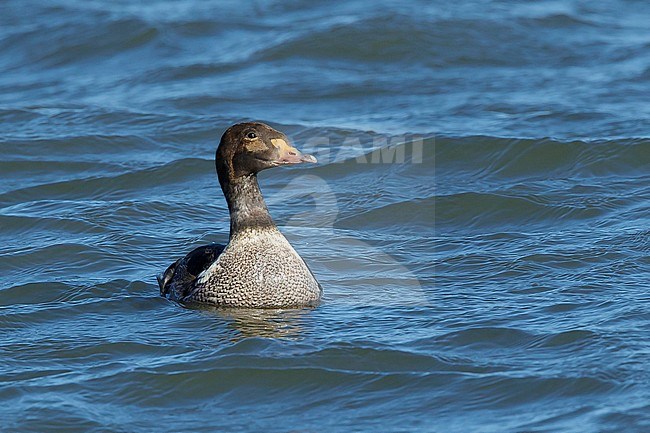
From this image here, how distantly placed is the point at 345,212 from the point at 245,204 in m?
2.72

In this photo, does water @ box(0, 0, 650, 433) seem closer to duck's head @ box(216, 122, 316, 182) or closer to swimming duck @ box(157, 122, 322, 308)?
swimming duck @ box(157, 122, 322, 308)

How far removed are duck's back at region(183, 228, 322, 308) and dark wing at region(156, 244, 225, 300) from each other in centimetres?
15

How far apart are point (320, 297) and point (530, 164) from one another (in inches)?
162

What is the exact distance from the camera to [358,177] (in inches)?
522

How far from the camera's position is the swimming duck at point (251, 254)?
9492 mm

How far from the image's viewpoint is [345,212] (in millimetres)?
12266

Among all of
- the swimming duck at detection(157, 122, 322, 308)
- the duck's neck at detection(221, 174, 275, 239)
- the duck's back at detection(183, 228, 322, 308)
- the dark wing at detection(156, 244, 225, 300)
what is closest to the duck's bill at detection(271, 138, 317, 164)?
the swimming duck at detection(157, 122, 322, 308)

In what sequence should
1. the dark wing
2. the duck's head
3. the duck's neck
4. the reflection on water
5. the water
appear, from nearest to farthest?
1. the water
2. the reflection on water
3. the duck's head
4. the duck's neck
5. the dark wing

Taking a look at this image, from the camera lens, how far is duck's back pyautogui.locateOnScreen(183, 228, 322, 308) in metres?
9.64

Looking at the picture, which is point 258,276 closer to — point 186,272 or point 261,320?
point 261,320

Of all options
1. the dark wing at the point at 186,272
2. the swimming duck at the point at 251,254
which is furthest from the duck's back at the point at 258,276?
the dark wing at the point at 186,272

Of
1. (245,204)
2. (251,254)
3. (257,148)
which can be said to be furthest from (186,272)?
(257,148)

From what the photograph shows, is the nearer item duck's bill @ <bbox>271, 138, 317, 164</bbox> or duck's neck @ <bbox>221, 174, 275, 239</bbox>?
duck's bill @ <bbox>271, 138, 317, 164</bbox>

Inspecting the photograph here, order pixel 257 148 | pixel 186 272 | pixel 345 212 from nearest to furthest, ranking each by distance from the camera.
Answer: pixel 257 148 → pixel 186 272 → pixel 345 212
